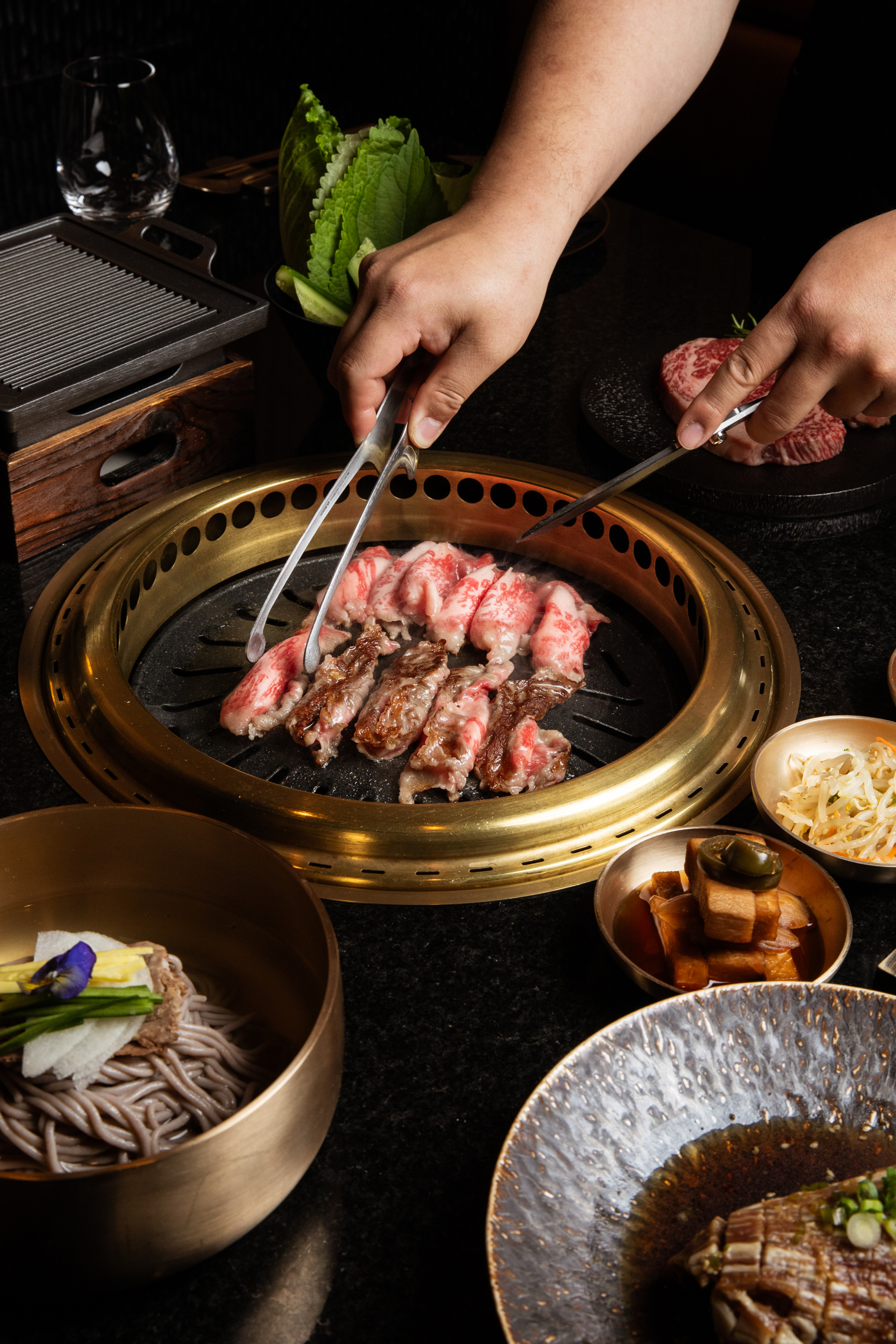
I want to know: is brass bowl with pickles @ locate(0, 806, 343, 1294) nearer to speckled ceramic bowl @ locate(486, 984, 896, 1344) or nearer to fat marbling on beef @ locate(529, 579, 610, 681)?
speckled ceramic bowl @ locate(486, 984, 896, 1344)

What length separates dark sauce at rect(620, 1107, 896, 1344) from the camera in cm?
118

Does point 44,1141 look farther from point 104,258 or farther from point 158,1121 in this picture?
point 104,258

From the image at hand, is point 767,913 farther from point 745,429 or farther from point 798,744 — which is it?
point 745,429

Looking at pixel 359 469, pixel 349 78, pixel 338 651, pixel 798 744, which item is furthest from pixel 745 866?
pixel 349 78

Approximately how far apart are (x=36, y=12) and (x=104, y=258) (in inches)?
114

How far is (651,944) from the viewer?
158 cm

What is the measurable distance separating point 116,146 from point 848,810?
9.06 feet

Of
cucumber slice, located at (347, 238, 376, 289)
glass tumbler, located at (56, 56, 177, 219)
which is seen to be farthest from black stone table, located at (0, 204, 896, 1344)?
glass tumbler, located at (56, 56, 177, 219)

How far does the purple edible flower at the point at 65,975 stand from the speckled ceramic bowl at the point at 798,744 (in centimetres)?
98

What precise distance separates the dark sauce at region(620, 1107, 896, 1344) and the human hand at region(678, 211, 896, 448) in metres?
1.22

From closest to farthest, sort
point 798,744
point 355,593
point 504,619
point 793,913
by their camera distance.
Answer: point 793,913, point 798,744, point 504,619, point 355,593

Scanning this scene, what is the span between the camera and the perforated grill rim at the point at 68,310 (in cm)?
221

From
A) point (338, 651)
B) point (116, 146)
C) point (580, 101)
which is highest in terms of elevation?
point (580, 101)

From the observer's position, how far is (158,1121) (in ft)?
4.25
